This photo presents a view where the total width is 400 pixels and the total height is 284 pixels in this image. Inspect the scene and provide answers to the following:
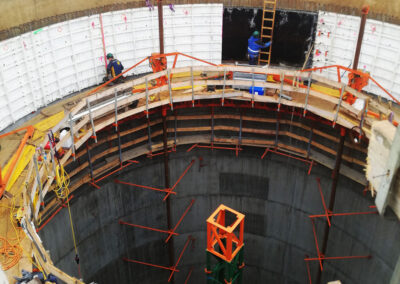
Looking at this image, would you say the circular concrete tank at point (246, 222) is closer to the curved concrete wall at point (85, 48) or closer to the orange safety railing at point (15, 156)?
the orange safety railing at point (15, 156)

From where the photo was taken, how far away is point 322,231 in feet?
81.3

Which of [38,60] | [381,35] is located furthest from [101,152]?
[381,35]

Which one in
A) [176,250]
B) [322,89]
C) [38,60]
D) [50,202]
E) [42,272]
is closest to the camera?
[42,272]

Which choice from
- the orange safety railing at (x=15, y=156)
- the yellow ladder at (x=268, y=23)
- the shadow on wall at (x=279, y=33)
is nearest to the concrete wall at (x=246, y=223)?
the orange safety railing at (x=15, y=156)

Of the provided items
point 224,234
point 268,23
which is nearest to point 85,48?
point 268,23

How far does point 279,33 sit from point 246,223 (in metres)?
11.7

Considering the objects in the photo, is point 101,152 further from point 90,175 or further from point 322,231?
point 322,231

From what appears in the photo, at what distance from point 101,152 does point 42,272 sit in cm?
966

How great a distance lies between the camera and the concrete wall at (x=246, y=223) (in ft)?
73.7

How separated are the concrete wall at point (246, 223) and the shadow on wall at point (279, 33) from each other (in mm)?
6029

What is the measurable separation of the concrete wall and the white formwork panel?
553cm

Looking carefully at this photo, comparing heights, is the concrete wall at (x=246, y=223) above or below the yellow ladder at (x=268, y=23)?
below

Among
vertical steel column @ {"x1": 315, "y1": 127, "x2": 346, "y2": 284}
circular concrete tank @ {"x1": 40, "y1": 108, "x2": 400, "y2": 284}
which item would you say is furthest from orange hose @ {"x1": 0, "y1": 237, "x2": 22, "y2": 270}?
vertical steel column @ {"x1": 315, "y1": 127, "x2": 346, "y2": 284}

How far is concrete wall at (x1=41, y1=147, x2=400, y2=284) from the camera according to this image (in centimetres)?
2247
